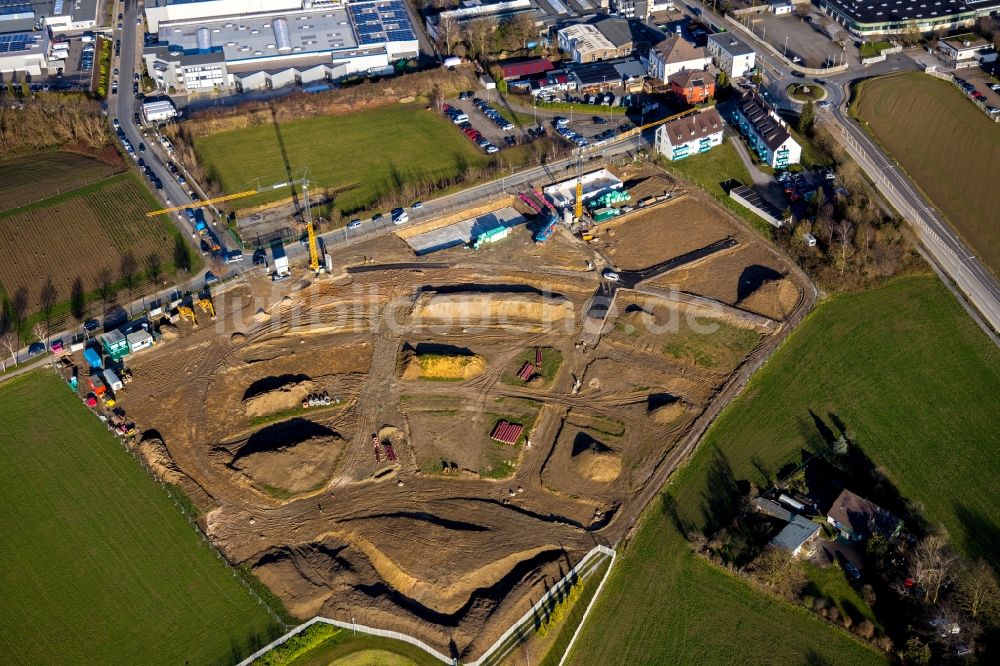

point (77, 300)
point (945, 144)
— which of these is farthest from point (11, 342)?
point (945, 144)

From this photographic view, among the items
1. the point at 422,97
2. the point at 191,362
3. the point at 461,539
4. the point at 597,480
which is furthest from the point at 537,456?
the point at 422,97

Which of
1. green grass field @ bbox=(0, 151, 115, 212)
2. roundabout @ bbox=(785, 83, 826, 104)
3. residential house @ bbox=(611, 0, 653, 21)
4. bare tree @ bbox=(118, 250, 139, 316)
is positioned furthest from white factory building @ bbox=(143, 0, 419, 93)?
roundabout @ bbox=(785, 83, 826, 104)

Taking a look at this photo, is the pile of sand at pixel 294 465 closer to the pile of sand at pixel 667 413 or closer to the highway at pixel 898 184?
the pile of sand at pixel 667 413

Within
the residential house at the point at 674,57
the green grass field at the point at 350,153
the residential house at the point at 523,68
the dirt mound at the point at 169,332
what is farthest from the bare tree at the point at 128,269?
the residential house at the point at 674,57

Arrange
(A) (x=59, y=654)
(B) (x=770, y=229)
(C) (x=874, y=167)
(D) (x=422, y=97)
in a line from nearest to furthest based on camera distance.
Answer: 1. (A) (x=59, y=654)
2. (B) (x=770, y=229)
3. (C) (x=874, y=167)
4. (D) (x=422, y=97)

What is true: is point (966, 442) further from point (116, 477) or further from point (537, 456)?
point (116, 477)

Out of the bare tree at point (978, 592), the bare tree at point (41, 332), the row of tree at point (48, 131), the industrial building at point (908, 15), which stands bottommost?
the bare tree at point (978, 592)
